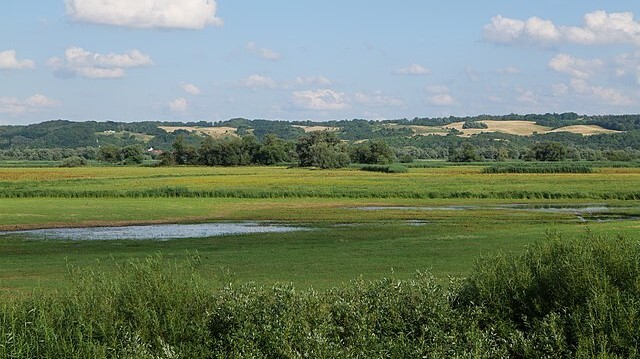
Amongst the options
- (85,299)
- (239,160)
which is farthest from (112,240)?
(239,160)

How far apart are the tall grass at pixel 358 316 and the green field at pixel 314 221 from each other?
167 cm

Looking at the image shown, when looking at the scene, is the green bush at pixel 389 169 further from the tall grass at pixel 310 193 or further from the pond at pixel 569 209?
the pond at pixel 569 209

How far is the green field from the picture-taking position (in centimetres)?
2942

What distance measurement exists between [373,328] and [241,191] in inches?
2783

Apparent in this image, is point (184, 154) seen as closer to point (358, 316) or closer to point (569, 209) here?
point (569, 209)

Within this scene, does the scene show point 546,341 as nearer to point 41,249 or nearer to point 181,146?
point 41,249

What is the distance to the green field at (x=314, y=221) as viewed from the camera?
96.5 ft

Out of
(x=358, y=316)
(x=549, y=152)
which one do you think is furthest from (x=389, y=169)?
(x=358, y=316)

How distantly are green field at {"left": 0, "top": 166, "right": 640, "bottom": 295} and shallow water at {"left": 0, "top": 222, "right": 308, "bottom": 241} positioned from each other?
2692mm

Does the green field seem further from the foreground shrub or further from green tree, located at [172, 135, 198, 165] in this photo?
green tree, located at [172, 135, 198, 165]

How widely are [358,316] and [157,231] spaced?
36.3 meters

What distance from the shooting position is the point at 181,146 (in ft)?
610

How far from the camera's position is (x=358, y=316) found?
666 inches

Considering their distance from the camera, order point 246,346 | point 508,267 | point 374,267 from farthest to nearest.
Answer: point 374,267 → point 508,267 → point 246,346
